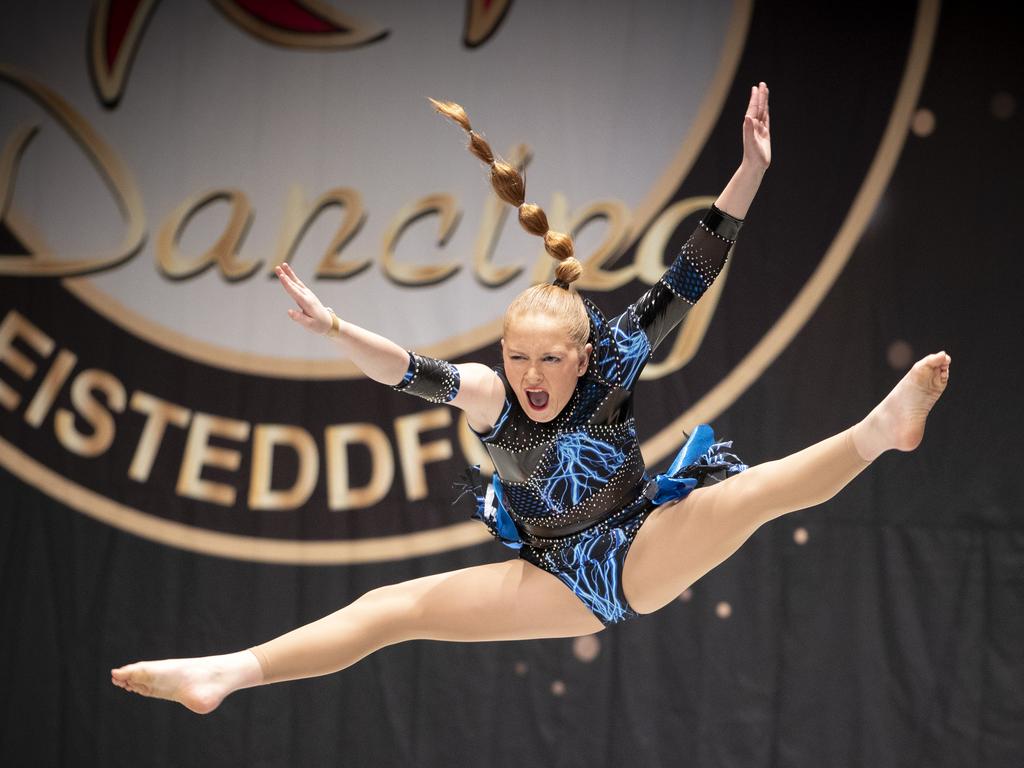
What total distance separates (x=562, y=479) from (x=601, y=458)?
101 mm

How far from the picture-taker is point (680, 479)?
2.84 metres

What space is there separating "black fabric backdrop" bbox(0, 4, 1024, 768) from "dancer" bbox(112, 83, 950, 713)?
4.29ft

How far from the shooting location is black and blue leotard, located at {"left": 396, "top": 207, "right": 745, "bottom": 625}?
9.16 feet

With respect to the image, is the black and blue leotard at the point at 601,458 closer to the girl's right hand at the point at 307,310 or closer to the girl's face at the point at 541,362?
the girl's face at the point at 541,362

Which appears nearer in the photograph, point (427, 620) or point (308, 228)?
point (427, 620)

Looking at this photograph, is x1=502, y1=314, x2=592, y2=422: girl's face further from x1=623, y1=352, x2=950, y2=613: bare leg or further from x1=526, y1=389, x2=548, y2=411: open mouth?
x1=623, y1=352, x2=950, y2=613: bare leg

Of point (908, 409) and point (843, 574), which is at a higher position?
point (908, 409)

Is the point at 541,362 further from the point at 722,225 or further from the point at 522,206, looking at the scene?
the point at 722,225

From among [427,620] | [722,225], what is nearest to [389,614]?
[427,620]

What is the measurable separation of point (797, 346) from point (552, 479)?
5.30 ft

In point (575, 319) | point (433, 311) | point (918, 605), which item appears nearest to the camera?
point (575, 319)

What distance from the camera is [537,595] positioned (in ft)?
9.29

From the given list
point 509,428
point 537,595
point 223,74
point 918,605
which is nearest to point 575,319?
point 509,428

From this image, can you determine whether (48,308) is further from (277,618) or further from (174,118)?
(277,618)
